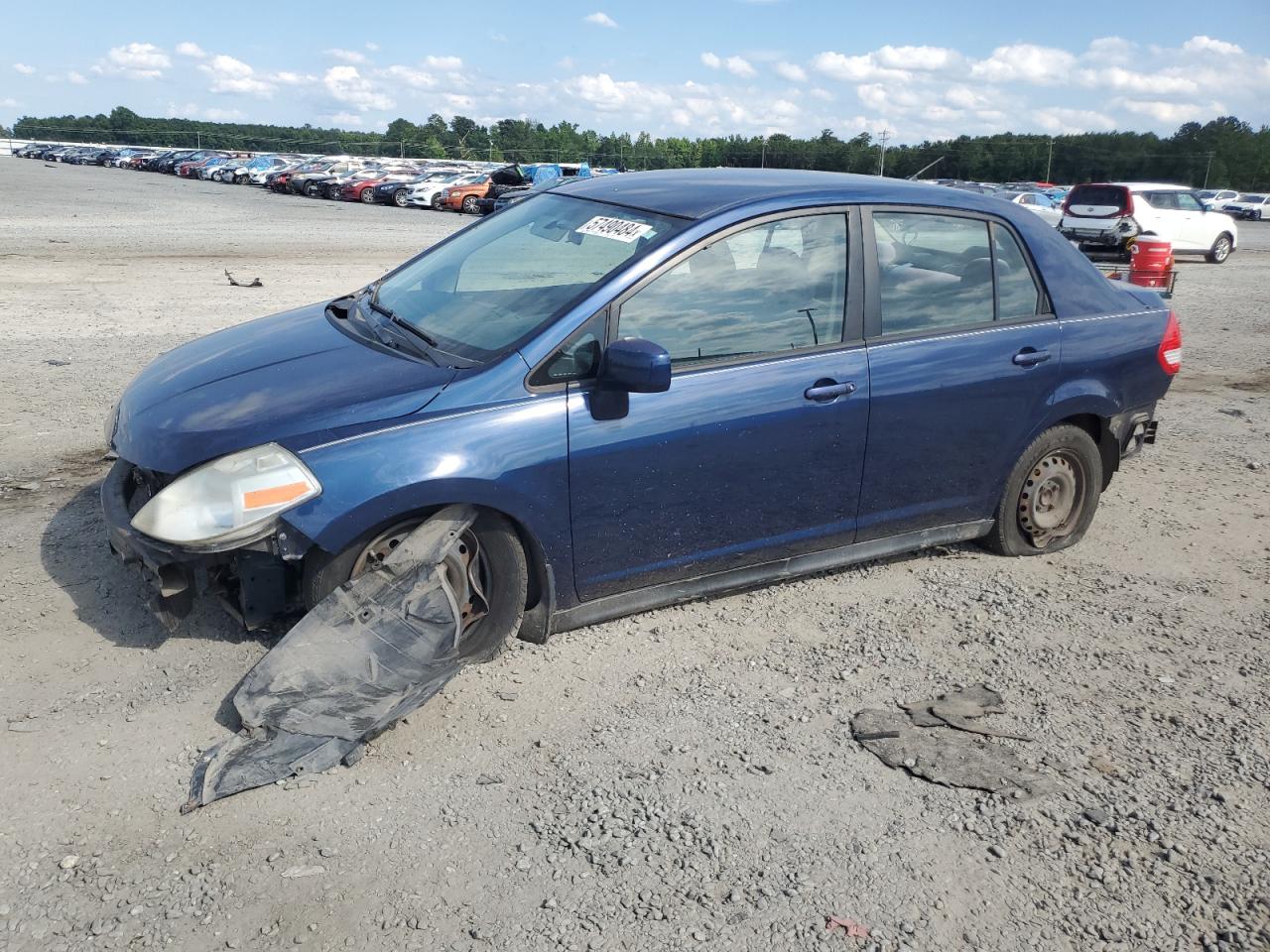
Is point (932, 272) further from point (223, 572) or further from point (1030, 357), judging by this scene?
point (223, 572)

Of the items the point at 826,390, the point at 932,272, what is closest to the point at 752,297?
the point at 826,390

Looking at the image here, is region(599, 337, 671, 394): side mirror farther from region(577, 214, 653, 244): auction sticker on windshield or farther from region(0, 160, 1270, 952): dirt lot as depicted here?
region(0, 160, 1270, 952): dirt lot

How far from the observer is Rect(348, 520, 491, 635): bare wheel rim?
3.57 m

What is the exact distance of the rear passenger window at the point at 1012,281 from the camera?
15.7ft

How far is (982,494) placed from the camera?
490 cm

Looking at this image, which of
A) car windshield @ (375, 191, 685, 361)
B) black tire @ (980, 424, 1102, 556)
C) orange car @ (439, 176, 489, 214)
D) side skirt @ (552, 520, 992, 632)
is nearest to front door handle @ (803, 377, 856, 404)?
side skirt @ (552, 520, 992, 632)

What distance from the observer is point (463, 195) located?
36.8m

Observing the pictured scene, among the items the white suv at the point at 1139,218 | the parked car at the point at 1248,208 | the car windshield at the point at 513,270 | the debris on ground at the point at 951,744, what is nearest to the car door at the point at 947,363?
the debris on ground at the point at 951,744

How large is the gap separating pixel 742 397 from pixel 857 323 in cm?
68

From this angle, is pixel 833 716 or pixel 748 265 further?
pixel 748 265

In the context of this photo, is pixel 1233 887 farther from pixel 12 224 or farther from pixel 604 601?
pixel 12 224

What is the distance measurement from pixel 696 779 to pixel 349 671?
1.18m

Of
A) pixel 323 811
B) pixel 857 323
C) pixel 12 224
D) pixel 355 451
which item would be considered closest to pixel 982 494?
pixel 857 323

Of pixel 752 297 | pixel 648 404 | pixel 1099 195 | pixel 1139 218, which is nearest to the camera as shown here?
pixel 648 404
